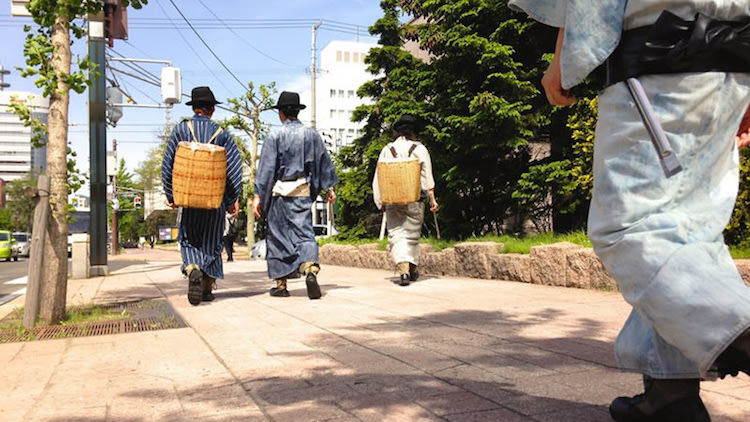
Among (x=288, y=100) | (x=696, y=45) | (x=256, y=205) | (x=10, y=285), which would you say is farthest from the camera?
(x=10, y=285)

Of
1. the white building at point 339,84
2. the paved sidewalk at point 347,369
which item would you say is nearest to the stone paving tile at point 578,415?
the paved sidewalk at point 347,369

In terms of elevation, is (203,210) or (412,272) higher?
(203,210)

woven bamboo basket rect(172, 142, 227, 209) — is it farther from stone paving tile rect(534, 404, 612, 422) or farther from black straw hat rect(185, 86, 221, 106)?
stone paving tile rect(534, 404, 612, 422)

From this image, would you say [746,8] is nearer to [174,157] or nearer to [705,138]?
[705,138]

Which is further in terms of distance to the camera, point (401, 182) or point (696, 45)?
point (401, 182)

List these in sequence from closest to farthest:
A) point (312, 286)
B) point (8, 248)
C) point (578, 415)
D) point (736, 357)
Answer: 1. point (736, 357)
2. point (578, 415)
3. point (312, 286)
4. point (8, 248)

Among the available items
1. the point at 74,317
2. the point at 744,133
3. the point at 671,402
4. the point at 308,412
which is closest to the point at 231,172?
the point at 74,317

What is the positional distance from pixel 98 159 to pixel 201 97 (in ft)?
22.5

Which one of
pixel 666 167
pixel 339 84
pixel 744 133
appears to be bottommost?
pixel 666 167

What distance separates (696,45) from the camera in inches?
65.6

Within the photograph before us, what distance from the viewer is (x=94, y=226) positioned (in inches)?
470

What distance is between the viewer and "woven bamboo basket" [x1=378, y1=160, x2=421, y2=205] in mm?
7434

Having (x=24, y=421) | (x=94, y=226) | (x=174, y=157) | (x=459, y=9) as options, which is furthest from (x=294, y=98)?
(x=94, y=226)

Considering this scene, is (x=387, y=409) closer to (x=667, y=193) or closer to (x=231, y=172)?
(x=667, y=193)
